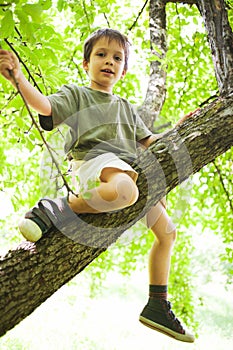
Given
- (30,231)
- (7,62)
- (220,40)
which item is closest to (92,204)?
(30,231)

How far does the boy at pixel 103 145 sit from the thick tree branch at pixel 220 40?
337mm

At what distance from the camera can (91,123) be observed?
4.98ft

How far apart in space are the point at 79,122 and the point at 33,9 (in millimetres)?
547

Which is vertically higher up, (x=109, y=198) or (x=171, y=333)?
(x=109, y=198)

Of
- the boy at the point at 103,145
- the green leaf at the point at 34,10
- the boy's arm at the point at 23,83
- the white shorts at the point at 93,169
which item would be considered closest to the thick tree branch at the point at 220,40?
the boy at the point at 103,145

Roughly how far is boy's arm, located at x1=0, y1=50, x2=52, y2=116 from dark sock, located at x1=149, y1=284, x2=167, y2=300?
0.81 meters

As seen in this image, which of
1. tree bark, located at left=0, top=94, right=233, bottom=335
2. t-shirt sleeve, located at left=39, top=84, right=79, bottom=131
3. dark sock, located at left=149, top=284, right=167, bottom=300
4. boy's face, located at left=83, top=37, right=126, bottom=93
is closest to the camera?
tree bark, located at left=0, top=94, right=233, bottom=335

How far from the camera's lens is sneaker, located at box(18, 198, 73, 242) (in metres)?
1.22

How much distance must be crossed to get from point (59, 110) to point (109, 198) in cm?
32

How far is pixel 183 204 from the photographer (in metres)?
3.24

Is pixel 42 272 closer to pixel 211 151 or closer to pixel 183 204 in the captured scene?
pixel 211 151

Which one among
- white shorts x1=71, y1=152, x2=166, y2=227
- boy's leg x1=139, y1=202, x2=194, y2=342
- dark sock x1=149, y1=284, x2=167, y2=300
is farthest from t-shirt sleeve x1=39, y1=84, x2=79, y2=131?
dark sock x1=149, y1=284, x2=167, y2=300

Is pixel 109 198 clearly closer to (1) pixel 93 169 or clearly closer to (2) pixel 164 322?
(1) pixel 93 169

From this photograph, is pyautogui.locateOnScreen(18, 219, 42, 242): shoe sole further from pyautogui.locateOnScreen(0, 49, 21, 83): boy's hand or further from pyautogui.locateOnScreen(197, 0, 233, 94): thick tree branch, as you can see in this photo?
pyautogui.locateOnScreen(197, 0, 233, 94): thick tree branch
